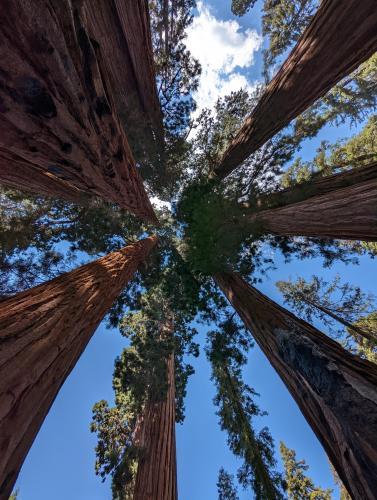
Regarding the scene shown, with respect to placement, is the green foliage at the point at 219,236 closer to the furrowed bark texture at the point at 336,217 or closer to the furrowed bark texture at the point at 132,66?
the furrowed bark texture at the point at 336,217

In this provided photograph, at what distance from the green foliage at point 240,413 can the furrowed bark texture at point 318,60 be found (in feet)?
21.9

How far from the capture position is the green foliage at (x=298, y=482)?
297 inches

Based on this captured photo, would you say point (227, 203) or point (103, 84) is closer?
point (103, 84)

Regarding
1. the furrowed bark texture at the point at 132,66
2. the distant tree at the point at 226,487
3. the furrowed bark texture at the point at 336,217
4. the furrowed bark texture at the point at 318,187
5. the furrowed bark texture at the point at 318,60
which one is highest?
the furrowed bark texture at the point at 132,66

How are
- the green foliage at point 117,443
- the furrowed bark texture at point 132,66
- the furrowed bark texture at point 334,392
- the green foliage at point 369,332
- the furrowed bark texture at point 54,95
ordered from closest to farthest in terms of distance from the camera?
the furrowed bark texture at point 54,95 < the furrowed bark texture at point 334,392 < the green foliage at point 117,443 < the furrowed bark texture at point 132,66 < the green foliage at point 369,332

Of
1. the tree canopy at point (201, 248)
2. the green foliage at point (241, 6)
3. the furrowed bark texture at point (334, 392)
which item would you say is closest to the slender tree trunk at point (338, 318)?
the tree canopy at point (201, 248)

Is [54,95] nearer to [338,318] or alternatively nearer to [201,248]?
[201,248]

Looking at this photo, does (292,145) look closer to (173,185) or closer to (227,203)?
(227,203)

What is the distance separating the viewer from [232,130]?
10.8 metres

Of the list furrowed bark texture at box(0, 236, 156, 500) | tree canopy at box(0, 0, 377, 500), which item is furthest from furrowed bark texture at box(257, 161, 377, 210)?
furrowed bark texture at box(0, 236, 156, 500)

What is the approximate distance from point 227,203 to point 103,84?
466cm

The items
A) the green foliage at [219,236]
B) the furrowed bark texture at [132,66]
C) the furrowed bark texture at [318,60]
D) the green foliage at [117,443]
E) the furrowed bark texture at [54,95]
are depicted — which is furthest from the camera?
the furrowed bark texture at [132,66]

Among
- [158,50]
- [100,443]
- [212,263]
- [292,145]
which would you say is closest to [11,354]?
[212,263]

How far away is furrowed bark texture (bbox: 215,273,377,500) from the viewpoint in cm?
249
